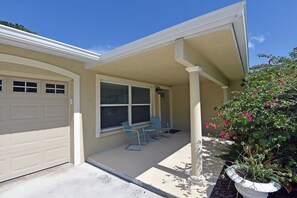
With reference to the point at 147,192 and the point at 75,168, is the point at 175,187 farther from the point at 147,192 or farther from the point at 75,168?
the point at 75,168

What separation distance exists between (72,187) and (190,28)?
344 cm

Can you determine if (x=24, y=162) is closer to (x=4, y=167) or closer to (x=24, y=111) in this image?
(x=4, y=167)

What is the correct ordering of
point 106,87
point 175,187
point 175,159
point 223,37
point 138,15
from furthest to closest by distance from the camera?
point 138,15
point 106,87
point 175,159
point 175,187
point 223,37

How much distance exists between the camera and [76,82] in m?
3.85

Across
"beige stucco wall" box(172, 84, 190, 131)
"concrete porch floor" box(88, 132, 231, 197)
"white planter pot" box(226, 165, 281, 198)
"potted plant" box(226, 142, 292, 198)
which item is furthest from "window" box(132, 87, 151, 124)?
"white planter pot" box(226, 165, 281, 198)

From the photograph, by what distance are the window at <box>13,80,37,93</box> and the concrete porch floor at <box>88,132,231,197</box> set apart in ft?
7.26

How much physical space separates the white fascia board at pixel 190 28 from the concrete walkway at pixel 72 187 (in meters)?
2.60

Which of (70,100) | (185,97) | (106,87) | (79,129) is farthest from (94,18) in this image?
(185,97)

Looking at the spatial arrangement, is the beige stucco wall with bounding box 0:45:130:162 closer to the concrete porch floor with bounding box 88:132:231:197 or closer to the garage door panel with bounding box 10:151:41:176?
the concrete porch floor with bounding box 88:132:231:197

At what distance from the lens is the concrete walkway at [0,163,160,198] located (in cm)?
251

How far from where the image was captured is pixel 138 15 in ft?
20.7

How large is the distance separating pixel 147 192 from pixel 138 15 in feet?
21.2

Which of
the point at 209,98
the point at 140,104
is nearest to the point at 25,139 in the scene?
the point at 140,104

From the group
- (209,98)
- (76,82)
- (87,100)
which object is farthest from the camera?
(209,98)
